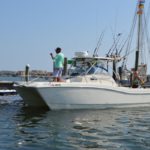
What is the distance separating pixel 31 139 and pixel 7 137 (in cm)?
68

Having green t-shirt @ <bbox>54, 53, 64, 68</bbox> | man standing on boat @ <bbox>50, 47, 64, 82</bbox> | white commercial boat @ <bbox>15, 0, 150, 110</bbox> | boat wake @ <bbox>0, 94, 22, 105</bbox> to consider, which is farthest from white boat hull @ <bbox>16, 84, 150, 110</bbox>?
boat wake @ <bbox>0, 94, 22, 105</bbox>

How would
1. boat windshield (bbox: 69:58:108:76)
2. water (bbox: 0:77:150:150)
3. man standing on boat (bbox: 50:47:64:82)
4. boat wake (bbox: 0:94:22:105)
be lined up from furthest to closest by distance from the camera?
1. boat wake (bbox: 0:94:22:105)
2. boat windshield (bbox: 69:58:108:76)
3. man standing on boat (bbox: 50:47:64:82)
4. water (bbox: 0:77:150:150)

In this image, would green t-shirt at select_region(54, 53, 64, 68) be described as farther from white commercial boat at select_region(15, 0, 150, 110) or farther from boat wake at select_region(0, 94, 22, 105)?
boat wake at select_region(0, 94, 22, 105)

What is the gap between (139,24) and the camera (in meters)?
24.3

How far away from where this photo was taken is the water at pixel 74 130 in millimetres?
9695

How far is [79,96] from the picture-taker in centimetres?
1667

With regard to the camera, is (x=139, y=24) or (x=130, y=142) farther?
(x=139, y=24)

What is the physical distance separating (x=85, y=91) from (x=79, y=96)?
32cm

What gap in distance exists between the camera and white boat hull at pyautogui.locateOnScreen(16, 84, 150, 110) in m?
16.1

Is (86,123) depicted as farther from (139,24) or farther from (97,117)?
(139,24)

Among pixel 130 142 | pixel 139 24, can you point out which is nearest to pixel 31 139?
pixel 130 142

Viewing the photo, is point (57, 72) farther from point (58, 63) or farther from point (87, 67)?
point (87, 67)

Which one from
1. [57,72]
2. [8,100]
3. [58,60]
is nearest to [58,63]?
[58,60]

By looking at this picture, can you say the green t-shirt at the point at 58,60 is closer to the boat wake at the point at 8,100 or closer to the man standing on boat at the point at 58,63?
the man standing on boat at the point at 58,63
